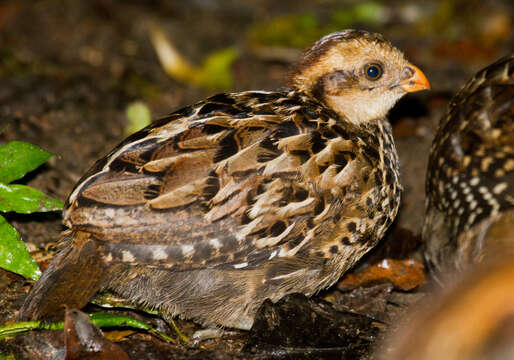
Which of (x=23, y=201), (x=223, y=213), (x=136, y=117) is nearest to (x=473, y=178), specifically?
(x=223, y=213)

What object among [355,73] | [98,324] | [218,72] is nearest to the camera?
[98,324]

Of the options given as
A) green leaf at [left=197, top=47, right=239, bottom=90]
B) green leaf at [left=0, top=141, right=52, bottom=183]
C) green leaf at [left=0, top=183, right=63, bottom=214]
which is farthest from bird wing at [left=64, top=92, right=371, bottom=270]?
green leaf at [left=197, top=47, right=239, bottom=90]

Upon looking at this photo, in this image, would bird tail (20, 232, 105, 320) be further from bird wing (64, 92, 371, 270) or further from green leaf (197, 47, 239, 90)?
green leaf (197, 47, 239, 90)

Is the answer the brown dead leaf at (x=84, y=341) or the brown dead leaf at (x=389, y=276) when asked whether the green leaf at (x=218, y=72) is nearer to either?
the brown dead leaf at (x=389, y=276)

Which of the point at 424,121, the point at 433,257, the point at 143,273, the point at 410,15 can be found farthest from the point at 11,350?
the point at 410,15

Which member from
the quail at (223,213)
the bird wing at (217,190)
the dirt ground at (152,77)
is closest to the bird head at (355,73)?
the quail at (223,213)

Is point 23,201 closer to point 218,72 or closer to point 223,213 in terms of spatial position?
point 223,213
